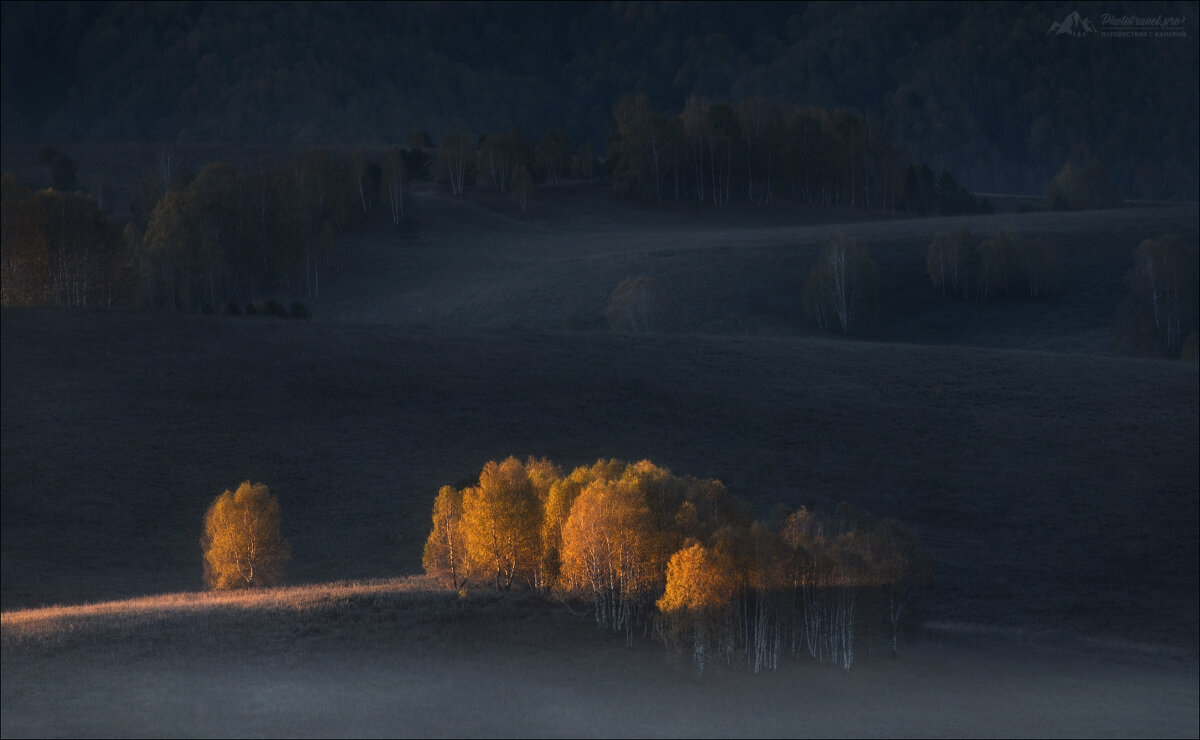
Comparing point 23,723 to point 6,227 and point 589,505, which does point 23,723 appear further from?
point 6,227

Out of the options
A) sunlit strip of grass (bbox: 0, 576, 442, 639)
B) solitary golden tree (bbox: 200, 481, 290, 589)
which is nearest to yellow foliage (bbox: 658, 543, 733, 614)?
sunlit strip of grass (bbox: 0, 576, 442, 639)

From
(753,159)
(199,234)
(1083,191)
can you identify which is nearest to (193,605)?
(199,234)

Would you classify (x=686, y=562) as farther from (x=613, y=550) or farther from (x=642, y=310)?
(x=642, y=310)

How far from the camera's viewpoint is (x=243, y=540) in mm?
38625

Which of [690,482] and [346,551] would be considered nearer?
[690,482]

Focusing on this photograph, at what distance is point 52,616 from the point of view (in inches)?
1219

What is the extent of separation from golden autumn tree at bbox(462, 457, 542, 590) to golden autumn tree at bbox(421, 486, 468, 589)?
0.56m

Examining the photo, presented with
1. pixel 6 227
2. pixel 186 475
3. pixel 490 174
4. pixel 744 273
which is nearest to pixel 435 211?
pixel 490 174

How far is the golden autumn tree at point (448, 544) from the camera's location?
3444cm

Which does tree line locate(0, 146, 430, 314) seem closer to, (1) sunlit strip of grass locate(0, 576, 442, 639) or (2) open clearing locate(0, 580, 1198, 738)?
(1) sunlit strip of grass locate(0, 576, 442, 639)

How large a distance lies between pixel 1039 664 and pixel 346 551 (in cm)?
2476

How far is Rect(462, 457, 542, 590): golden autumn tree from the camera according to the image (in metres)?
33.2

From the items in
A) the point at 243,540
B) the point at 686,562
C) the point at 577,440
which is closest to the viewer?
the point at 686,562

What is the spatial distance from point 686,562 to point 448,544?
8495 mm
